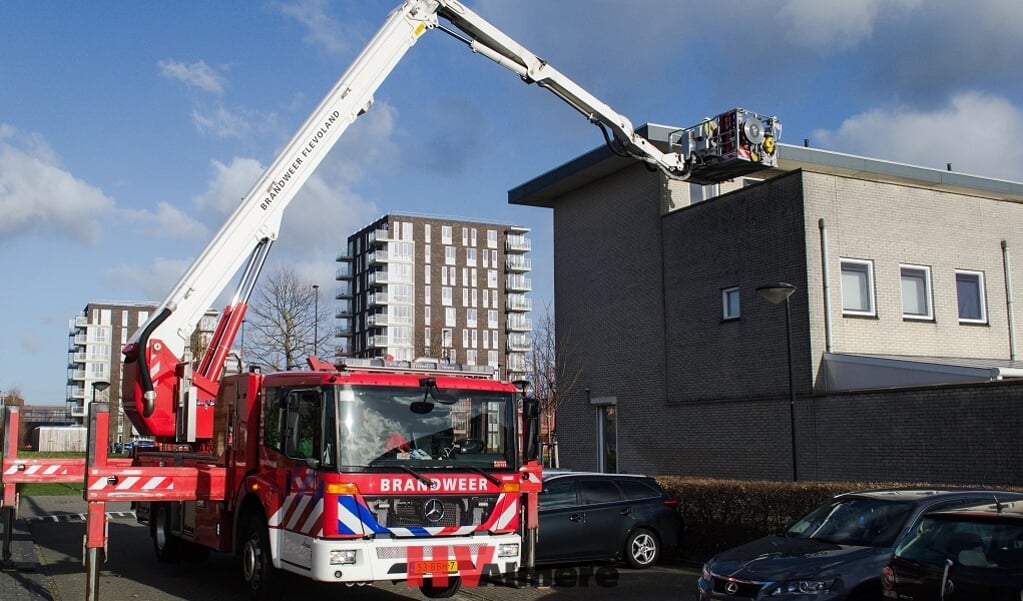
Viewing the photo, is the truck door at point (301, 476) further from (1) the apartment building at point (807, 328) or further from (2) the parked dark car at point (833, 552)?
(1) the apartment building at point (807, 328)

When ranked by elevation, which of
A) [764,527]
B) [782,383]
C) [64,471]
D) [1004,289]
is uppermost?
[1004,289]

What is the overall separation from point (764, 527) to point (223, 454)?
7.84m

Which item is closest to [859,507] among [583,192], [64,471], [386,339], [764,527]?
[764,527]

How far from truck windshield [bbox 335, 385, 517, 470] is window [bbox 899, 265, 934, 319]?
547 inches

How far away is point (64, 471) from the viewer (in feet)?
44.0

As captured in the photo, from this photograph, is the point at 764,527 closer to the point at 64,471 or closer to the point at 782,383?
the point at 782,383

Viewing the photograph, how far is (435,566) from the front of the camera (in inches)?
392

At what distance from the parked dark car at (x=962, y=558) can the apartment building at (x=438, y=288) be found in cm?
9898

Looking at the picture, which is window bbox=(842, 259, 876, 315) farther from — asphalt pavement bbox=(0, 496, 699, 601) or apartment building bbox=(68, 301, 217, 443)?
apartment building bbox=(68, 301, 217, 443)

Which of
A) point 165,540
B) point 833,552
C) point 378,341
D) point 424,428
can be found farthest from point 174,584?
point 378,341

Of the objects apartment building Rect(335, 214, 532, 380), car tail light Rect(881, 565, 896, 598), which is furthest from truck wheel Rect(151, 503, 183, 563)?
apartment building Rect(335, 214, 532, 380)

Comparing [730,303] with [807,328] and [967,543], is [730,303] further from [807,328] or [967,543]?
[967,543]

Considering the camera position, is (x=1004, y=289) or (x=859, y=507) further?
(x=1004, y=289)

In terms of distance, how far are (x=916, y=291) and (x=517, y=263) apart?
9574 cm
